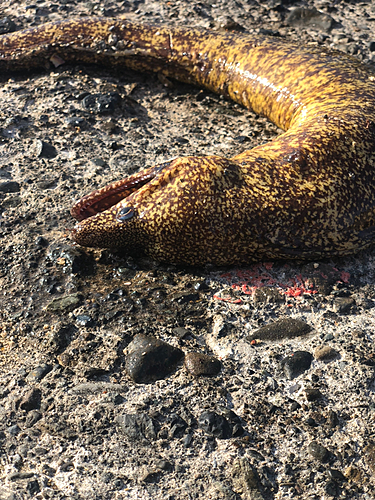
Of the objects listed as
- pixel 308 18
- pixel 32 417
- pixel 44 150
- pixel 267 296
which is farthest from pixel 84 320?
pixel 308 18

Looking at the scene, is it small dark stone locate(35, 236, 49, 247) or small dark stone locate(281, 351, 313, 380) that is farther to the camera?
small dark stone locate(35, 236, 49, 247)

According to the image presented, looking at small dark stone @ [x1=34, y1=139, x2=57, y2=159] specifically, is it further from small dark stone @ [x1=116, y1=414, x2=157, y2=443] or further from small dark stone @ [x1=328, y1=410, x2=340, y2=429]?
small dark stone @ [x1=328, y1=410, x2=340, y2=429]

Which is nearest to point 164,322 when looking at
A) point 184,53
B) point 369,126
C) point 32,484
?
point 32,484

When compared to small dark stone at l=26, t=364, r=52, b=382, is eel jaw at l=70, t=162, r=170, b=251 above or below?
above

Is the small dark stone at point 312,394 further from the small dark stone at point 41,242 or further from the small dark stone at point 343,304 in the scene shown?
the small dark stone at point 41,242

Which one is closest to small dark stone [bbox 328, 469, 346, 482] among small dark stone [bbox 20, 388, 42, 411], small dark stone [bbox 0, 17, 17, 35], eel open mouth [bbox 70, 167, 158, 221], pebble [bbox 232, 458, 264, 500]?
pebble [bbox 232, 458, 264, 500]

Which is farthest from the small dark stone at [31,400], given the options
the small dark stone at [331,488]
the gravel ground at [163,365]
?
the small dark stone at [331,488]

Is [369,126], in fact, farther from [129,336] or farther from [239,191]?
[129,336]
